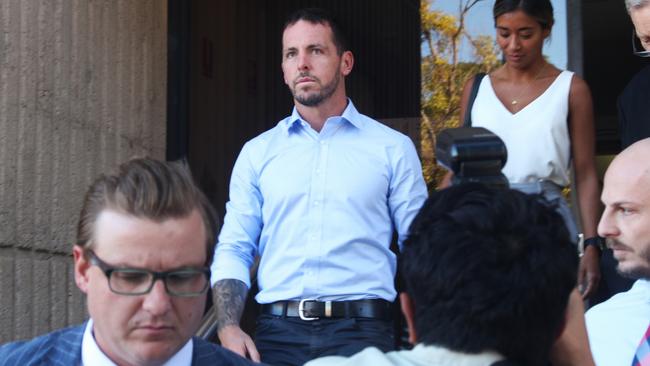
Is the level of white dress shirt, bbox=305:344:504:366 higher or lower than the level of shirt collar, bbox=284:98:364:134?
lower

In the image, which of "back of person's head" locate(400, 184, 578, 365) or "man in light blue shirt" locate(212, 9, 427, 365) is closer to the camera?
"back of person's head" locate(400, 184, 578, 365)

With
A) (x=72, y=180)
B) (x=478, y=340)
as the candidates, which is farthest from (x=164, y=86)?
(x=478, y=340)

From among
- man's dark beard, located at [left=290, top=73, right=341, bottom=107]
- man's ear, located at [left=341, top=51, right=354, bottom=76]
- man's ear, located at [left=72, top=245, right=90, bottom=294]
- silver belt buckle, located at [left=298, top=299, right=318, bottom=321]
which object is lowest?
silver belt buckle, located at [left=298, top=299, right=318, bottom=321]

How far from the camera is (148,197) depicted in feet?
7.63

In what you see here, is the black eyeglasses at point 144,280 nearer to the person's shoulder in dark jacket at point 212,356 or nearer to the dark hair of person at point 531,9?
the person's shoulder in dark jacket at point 212,356

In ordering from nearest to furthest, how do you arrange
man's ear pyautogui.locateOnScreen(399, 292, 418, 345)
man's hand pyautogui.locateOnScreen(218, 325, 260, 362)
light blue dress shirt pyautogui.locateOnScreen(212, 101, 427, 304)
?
man's ear pyautogui.locateOnScreen(399, 292, 418, 345), man's hand pyautogui.locateOnScreen(218, 325, 260, 362), light blue dress shirt pyautogui.locateOnScreen(212, 101, 427, 304)

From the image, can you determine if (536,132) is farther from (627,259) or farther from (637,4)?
(627,259)

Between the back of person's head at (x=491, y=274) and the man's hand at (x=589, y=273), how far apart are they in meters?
2.16

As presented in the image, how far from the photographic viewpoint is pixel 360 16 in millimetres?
8547

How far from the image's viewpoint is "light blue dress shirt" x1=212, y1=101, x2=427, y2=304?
379cm

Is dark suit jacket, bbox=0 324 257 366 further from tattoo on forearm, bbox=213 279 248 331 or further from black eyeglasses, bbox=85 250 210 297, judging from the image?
tattoo on forearm, bbox=213 279 248 331

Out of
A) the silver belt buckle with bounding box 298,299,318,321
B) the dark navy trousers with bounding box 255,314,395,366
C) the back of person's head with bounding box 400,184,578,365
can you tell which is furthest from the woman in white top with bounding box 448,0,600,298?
the back of person's head with bounding box 400,184,578,365

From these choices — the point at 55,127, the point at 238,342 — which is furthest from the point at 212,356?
the point at 55,127

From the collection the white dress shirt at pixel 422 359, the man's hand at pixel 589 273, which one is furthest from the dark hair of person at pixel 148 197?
the man's hand at pixel 589 273
